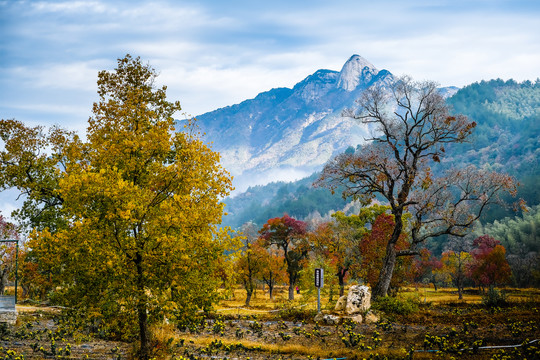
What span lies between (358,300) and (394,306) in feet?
8.67

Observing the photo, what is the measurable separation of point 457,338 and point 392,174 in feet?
47.1

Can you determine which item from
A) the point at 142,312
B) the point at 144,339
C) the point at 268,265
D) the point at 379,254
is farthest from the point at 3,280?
the point at 268,265

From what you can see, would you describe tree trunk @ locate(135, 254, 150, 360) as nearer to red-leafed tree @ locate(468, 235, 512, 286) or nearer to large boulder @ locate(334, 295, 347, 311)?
large boulder @ locate(334, 295, 347, 311)

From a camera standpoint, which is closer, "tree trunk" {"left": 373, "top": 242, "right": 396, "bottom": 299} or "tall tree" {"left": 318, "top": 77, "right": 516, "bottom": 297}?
"tree trunk" {"left": 373, "top": 242, "right": 396, "bottom": 299}

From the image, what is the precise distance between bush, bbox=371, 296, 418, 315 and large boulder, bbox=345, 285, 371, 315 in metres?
1.25

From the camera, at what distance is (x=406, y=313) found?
80.2 ft

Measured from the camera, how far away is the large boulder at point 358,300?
23438 mm

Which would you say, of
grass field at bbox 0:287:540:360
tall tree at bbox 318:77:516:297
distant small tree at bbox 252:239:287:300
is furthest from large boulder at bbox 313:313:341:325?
distant small tree at bbox 252:239:287:300

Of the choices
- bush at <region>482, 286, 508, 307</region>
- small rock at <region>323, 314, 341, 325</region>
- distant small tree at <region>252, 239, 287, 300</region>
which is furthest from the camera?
distant small tree at <region>252, 239, 287, 300</region>

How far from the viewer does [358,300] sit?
23750 millimetres

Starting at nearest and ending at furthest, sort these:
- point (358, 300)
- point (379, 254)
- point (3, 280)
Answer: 1. point (3, 280)
2. point (358, 300)
3. point (379, 254)

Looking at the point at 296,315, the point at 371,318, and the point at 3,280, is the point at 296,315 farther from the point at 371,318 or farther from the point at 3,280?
the point at 3,280

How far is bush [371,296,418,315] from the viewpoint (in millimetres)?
24611

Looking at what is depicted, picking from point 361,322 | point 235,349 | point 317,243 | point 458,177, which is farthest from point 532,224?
point 235,349
